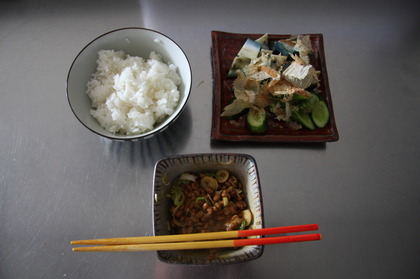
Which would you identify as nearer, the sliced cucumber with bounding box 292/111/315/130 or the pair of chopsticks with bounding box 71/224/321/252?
the pair of chopsticks with bounding box 71/224/321/252

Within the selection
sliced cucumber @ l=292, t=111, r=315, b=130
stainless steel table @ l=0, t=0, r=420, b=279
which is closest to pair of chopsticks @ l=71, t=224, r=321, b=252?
stainless steel table @ l=0, t=0, r=420, b=279

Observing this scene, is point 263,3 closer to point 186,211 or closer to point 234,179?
point 234,179

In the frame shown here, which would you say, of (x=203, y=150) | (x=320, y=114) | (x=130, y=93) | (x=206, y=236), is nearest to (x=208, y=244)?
(x=206, y=236)

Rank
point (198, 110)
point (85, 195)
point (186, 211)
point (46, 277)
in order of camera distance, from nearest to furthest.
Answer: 1. point (186, 211)
2. point (46, 277)
3. point (85, 195)
4. point (198, 110)

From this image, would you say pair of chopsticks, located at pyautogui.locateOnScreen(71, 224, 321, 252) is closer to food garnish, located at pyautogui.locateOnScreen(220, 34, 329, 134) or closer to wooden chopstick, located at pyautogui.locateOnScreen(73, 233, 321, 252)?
wooden chopstick, located at pyautogui.locateOnScreen(73, 233, 321, 252)

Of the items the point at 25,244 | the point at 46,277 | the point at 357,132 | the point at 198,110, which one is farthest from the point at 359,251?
the point at 25,244

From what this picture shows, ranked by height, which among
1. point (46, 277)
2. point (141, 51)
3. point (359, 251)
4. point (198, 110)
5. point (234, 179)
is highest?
point (141, 51)

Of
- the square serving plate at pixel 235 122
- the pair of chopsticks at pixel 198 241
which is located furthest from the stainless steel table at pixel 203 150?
the pair of chopsticks at pixel 198 241
